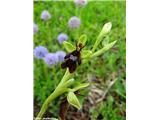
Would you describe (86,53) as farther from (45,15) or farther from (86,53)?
(45,15)

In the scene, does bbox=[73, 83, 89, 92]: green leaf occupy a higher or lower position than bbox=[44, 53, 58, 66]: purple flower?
lower

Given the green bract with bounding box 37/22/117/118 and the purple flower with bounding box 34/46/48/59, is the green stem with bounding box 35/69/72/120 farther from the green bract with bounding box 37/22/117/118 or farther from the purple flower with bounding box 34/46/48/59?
the purple flower with bounding box 34/46/48/59

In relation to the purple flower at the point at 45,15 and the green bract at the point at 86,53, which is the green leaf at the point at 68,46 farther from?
the purple flower at the point at 45,15

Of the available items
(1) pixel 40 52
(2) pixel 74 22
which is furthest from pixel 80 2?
(1) pixel 40 52

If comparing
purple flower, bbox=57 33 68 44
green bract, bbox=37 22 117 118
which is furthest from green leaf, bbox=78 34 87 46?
purple flower, bbox=57 33 68 44

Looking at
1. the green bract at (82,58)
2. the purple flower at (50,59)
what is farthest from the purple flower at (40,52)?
the green bract at (82,58)

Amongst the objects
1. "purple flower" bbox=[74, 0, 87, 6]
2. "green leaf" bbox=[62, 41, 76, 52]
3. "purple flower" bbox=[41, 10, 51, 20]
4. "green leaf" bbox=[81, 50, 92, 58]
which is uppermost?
"purple flower" bbox=[74, 0, 87, 6]
